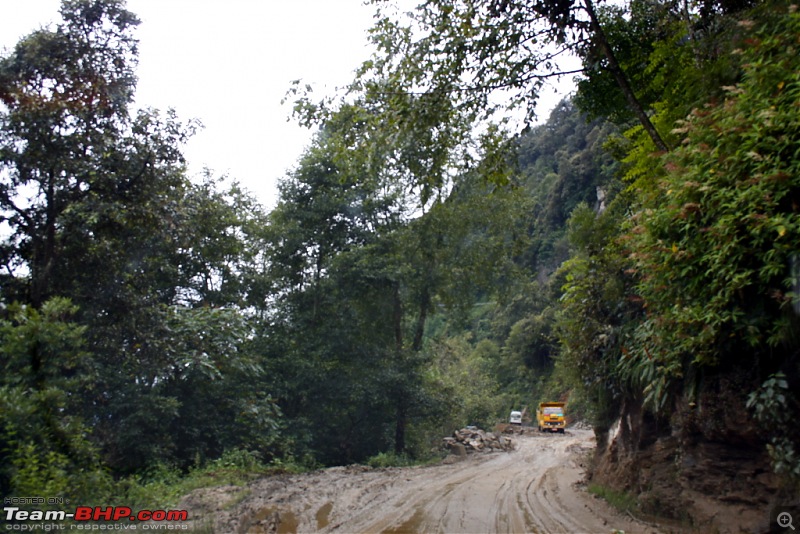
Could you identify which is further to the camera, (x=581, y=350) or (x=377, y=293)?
(x=377, y=293)

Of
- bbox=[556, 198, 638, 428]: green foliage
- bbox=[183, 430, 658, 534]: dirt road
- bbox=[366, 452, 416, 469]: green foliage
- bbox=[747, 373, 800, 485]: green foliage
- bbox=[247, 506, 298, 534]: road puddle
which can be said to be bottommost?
bbox=[366, 452, 416, 469]: green foliage

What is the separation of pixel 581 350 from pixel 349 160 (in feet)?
19.3

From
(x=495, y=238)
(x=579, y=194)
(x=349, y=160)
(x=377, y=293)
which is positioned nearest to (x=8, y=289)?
(x=349, y=160)

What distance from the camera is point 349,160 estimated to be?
977 cm

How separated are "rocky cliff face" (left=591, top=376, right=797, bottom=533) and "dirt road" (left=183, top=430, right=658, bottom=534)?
65 cm

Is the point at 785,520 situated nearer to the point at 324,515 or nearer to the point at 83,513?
the point at 324,515

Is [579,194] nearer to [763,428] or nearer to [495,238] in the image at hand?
[495,238]

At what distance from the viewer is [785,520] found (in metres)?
5.98

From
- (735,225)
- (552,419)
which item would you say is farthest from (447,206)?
(552,419)

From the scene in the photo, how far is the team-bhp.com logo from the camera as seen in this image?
6.71 meters

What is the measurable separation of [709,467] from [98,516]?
8.39m

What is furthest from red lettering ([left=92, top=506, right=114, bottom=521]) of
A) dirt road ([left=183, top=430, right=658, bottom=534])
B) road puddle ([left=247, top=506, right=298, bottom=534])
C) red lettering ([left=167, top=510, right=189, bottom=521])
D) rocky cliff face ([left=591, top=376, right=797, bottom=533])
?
rocky cliff face ([left=591, top=376, right=797, bottom=533])

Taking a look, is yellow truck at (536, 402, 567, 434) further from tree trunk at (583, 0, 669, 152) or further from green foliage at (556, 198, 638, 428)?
tree trunk at (583, 0, 669, 152)

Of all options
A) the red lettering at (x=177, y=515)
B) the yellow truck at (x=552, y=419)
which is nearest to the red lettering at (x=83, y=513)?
the red lettering at (x=177, y=515)
